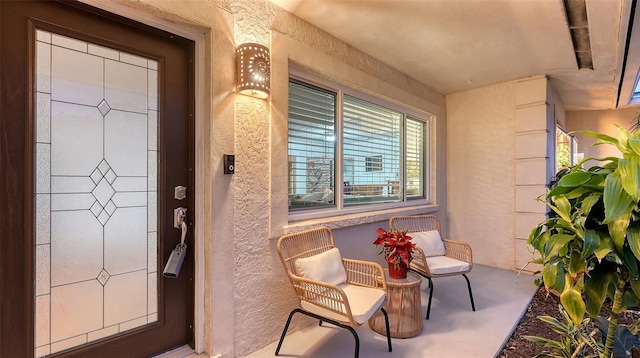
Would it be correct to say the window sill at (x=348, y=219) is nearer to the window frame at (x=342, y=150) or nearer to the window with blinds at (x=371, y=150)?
the window frame at (x=342, y=150)

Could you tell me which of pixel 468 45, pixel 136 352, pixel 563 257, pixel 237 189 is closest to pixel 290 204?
pixel 237 189

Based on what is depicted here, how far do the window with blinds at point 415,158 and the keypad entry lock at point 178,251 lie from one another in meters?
2.99

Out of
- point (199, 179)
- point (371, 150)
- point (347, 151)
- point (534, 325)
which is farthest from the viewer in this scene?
point (371, 150)

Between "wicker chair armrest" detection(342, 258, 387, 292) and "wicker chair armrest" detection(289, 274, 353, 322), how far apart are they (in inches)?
17.5

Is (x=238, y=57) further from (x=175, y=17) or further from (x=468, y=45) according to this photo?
(x=468, y=45)

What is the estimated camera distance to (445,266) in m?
2.77

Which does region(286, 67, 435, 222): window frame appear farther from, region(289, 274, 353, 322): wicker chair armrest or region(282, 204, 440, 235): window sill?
region(289, 274, 353, 322): wicker chair armrest

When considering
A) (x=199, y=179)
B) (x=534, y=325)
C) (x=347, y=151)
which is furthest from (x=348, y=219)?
(x=534, y=325)

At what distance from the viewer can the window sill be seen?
2.47 m

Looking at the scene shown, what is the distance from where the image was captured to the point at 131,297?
1.81 metres

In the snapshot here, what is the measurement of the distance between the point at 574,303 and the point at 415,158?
10.7 ft

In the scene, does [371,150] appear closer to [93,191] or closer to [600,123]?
[93,191]

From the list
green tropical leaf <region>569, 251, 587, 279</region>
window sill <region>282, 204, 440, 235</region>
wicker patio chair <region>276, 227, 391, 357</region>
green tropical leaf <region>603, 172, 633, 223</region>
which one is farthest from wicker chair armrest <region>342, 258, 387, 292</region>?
green tropical leaf <region>603, 172, 633, 223</region>

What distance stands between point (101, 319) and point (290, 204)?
1.45 meters
